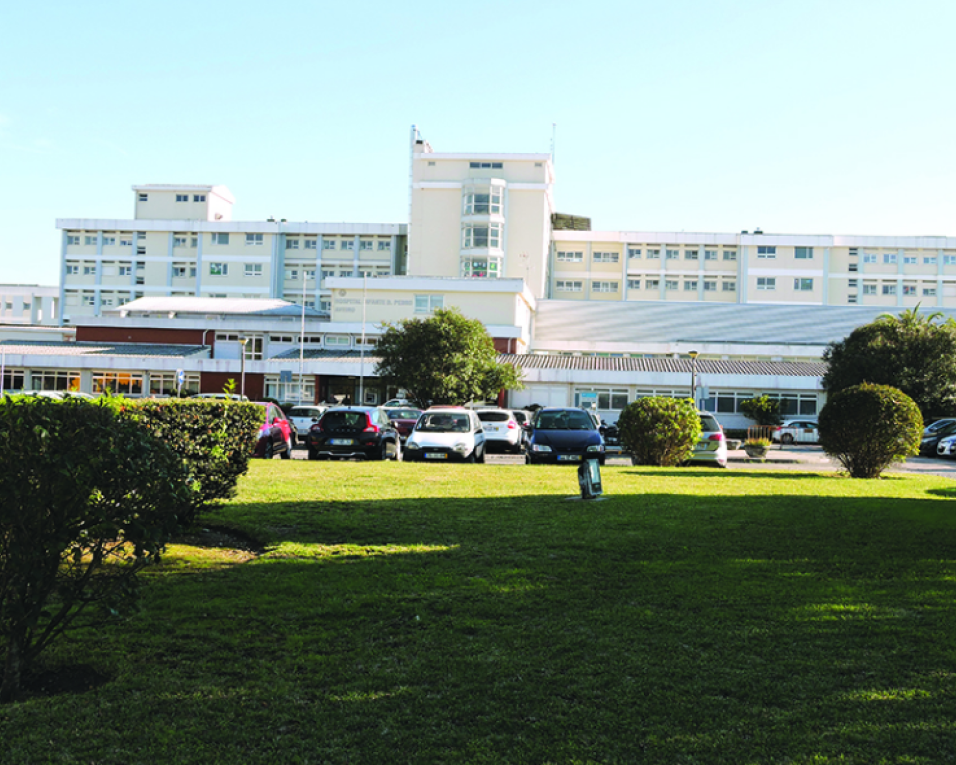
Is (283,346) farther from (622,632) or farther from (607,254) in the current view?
(622,632)

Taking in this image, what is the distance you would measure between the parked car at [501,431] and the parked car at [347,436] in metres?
5.75

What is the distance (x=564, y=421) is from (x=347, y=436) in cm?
566

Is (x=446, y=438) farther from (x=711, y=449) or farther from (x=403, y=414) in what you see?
(x=403, y=414)

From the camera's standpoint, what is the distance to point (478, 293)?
190 ft

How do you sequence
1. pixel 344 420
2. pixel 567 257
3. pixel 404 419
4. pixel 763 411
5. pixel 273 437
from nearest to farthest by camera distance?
pixel 273 437 < pixel 344 420 < pixel 404 419 < pixel 763 411 < pixel 567 257

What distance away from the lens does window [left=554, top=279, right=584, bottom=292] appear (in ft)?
283

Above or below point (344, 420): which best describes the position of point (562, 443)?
below

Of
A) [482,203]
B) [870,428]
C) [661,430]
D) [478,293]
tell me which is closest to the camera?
[870,428]

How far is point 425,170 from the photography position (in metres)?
78.5

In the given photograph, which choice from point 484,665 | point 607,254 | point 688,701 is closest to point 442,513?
point 484,665

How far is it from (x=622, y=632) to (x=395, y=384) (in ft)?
118

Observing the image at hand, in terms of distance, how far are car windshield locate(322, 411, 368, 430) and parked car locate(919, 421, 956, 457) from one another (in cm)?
2426

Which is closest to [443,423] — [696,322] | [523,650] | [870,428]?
[870,428]

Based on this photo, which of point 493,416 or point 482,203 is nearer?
point 493,416
